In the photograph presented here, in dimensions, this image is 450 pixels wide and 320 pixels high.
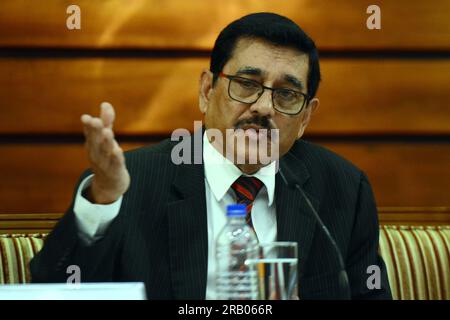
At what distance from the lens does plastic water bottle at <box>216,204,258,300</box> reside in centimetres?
146

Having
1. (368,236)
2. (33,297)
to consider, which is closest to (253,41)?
(368,236)

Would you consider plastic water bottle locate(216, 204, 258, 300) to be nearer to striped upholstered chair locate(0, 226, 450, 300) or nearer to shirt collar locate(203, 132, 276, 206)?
shirt collar locate(203, 132, 276, 206)

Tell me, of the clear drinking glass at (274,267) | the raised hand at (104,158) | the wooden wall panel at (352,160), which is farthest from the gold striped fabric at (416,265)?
the raised hand at (104,158)

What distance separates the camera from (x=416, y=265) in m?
2.50

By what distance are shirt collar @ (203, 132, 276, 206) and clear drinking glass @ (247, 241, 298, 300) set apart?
0.62 metres

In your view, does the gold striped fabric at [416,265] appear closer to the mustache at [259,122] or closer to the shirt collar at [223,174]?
the shirt collar at [223,174]

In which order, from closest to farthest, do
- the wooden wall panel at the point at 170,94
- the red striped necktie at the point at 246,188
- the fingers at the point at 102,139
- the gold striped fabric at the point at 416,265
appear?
the fingers at the point at 102,139
the red striped necktie at the point at 246,188
the gold striped fabric at the point at 416,265
the wooden wall panel at the point at 170,94

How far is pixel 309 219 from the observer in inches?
80.9

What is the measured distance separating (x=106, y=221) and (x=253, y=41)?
75 centimetres

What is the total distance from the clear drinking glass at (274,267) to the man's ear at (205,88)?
2.86 ft

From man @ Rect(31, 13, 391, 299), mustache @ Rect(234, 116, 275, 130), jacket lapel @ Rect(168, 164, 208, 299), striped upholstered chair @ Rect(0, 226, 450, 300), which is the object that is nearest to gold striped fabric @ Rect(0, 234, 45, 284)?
striped upholstered chair @ Rect(0, 226, 450, 300)

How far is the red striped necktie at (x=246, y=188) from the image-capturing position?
201 cm

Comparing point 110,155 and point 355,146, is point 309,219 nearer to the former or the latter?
point 110,155

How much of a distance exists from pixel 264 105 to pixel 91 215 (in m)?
0.63
